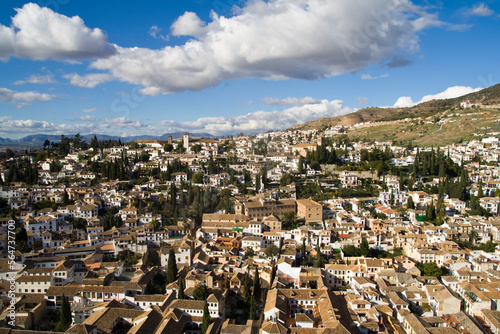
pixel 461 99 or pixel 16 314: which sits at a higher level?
pixel 461 99

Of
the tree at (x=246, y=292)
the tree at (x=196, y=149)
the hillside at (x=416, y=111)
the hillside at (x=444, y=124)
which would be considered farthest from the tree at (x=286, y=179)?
the hillside at (x=416, y=111)

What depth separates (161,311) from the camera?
15.1m

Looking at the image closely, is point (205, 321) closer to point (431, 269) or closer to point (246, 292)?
point (246, 292)

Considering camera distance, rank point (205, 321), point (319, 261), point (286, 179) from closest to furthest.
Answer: point (205, 321) < point (319, 261) < point (286, 179)

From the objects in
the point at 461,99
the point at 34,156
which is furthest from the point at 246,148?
the point at 461,99

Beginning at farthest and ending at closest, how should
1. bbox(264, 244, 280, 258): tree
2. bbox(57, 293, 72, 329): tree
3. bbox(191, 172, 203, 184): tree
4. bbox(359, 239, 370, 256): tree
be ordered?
bbox(191, 172, 203, 184): tree → bbox(359, 239, 370, 256): tree → bbox(264, 244, 280, 258): tree → bbox(57, 293, 72, 329): tree

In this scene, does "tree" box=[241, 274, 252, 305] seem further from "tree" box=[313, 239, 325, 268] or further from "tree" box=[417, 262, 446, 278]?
"tree" box=[417, 262, 446, 278]

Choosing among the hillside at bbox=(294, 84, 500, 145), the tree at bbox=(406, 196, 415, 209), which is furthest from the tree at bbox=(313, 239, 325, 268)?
the hillside at bbox=(294, 84, 500, 145)

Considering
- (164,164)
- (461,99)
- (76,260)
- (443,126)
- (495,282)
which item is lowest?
(495,282)

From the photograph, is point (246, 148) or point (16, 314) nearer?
point (16, 314)

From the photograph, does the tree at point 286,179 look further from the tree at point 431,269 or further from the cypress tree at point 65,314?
the cypress tree at point 65,314

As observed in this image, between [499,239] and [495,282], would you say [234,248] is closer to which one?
[495,282]

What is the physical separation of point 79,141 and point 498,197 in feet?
148

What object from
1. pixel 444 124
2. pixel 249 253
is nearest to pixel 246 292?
pixel 249 253
